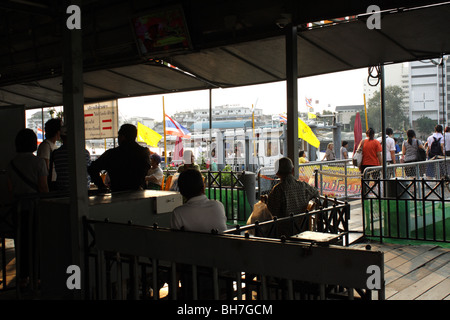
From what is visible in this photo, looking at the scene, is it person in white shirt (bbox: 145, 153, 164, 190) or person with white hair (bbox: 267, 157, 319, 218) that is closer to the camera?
person with white hair (bbox: 267, 157, 319, 218)

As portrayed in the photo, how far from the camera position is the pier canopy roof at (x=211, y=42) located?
554 centimetres

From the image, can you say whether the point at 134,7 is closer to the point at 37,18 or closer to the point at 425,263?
the point at 37,18

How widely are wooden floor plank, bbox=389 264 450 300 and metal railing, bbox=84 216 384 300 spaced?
1736mm

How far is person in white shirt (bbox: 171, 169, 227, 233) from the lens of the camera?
10.9 ft

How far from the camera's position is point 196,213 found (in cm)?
332

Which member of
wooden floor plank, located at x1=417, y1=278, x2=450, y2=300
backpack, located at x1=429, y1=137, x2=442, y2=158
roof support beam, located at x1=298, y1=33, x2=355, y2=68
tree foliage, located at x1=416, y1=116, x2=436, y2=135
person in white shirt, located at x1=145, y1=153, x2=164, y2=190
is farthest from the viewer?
tree foliage, located at x1=416, y1=116, x2=436, y2=135

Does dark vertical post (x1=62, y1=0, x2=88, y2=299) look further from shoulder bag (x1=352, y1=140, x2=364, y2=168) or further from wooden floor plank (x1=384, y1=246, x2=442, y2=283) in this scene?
shoulder bag (x1=352, y1=140, x2=364, y2=168)

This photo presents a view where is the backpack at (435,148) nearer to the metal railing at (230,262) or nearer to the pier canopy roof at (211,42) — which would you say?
the pier canopy roof at (211,42)

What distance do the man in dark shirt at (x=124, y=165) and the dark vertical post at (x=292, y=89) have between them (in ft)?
7.44

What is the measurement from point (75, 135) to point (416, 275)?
445cm

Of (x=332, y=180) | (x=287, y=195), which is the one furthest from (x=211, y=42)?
(x=332, y=180)

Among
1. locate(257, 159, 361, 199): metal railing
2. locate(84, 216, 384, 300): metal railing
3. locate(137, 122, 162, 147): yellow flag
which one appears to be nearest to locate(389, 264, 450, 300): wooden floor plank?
locate(84, 216, 384, 300): metal railing

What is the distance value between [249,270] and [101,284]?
1.39 m
